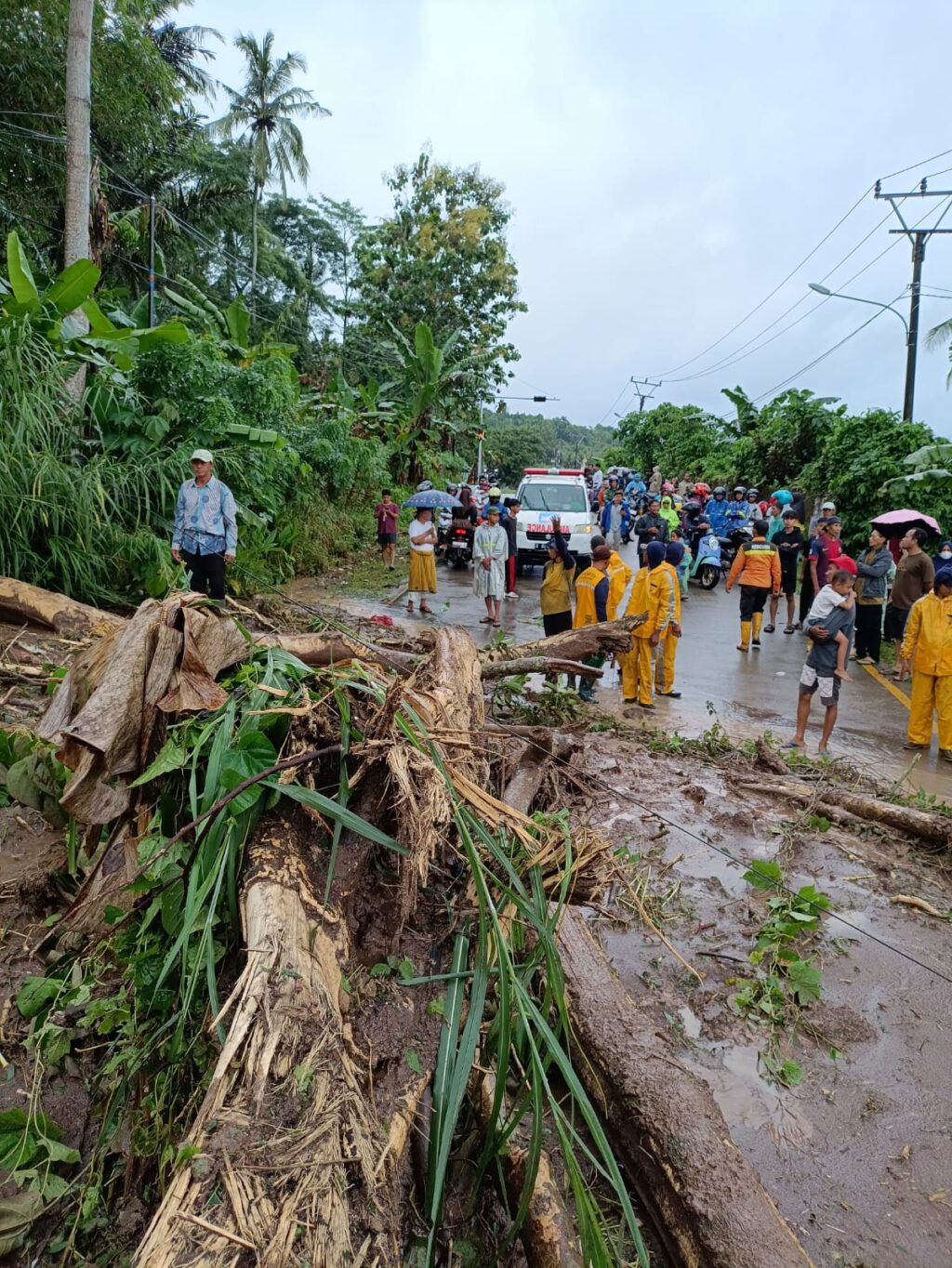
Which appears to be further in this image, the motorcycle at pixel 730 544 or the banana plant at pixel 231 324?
the motorcycle at pixel 730 544

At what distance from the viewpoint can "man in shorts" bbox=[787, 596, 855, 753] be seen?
665 cm

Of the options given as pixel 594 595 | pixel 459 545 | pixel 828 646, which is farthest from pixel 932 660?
pixel 459 545

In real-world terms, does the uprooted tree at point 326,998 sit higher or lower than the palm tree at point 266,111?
lower

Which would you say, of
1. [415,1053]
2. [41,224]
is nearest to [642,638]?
[415,1053]

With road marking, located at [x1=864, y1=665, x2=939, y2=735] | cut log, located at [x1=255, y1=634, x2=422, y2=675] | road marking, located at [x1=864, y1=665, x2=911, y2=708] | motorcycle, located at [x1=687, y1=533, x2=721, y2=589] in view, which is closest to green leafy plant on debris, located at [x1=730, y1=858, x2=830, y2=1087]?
cut log, located at [x1=255, y1=634, x2=422, y2=675]

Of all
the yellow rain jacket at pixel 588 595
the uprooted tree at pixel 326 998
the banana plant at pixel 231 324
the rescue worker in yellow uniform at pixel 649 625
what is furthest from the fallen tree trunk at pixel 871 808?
the banana plant at pixel 231 324

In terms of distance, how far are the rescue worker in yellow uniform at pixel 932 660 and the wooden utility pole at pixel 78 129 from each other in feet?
37.5

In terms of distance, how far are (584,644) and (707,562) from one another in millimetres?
10686

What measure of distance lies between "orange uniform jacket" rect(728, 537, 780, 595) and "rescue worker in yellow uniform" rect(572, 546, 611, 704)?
3197 millimetres

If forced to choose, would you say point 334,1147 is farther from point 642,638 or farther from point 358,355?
point 358,355

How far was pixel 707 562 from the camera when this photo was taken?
1642cm

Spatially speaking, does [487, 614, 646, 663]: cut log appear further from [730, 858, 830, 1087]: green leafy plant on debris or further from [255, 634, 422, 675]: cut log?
[730, 858, 830, 1087]: green leafy plant on debris

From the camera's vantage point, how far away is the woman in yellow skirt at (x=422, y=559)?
11703 mm

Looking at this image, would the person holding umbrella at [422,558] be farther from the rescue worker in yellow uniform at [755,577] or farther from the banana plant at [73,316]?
the rescue worker in yellow uniform at [755,577]
